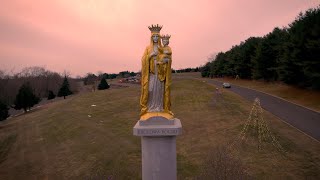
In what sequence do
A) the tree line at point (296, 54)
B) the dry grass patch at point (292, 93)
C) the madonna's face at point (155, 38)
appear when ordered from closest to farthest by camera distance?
the madonna's face at point (155, 38), the tree line at point (296, 54), the dry grass patch at point (292, 93)

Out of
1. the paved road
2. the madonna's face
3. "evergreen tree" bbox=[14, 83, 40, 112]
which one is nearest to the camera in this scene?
the madonna's face

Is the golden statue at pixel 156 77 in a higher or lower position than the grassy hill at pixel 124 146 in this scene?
higher

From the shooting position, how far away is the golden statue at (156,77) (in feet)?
30.9

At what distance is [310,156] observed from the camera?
63.4 ft

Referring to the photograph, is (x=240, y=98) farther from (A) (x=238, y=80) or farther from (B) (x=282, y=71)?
(A) (x=238, y=80)

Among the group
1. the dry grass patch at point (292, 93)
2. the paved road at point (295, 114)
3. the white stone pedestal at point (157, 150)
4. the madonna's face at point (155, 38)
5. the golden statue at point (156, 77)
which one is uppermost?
the madonna's face at point (155, 38)

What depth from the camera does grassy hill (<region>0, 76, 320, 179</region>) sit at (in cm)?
1869

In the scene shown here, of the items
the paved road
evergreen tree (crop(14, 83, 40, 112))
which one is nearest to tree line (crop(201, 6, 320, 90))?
the paved road

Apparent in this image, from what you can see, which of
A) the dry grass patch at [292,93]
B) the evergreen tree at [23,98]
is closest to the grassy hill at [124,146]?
the dry grass patch at [292,93]

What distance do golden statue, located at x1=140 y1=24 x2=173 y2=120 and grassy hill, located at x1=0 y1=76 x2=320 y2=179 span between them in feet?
28.1

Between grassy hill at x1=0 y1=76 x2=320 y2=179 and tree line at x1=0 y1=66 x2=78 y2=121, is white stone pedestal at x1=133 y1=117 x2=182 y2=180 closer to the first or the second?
grassy hill at x1=0 y1=76 x2=320 y2=179

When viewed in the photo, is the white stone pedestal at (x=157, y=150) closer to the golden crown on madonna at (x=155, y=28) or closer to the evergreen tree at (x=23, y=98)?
the golden crown on madonna at (x=155, y=28)

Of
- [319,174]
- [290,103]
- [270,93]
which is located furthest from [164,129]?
[270,93]

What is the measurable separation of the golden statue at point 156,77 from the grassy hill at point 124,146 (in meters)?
8.55
